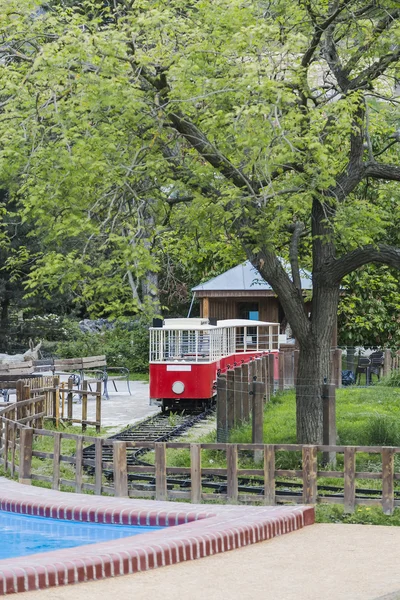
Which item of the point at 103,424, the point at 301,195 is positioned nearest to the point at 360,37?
the point at 301,195

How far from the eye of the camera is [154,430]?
21.8m

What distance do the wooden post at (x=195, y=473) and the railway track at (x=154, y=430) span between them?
3503 mm

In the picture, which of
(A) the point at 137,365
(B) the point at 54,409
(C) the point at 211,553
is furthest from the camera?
(A) the point at 137,365

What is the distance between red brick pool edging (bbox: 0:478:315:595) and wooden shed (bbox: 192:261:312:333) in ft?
69.5

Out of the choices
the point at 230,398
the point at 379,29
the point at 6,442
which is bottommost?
the point at 6,442

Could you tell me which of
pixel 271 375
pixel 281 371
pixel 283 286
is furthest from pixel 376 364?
pixel 283 286

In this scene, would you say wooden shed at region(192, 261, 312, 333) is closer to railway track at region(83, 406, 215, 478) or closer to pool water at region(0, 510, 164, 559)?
railway track at region(83, 406, 215, 478)

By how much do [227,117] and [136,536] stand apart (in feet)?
20.3

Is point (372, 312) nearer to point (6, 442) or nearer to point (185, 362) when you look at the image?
point (185, 362)

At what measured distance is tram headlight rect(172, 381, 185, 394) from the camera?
81.1ft

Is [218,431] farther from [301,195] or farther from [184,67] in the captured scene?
[184,67]

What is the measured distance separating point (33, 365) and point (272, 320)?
1057 centimetres

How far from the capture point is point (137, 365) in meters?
40.1

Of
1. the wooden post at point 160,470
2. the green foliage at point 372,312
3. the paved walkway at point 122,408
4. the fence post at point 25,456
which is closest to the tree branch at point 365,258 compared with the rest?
the wooden post at point 160,470
